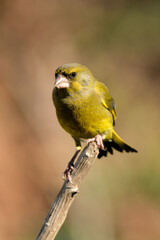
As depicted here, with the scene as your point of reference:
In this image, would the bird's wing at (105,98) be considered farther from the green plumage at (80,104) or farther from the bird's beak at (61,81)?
the bird's beak at (61,81)

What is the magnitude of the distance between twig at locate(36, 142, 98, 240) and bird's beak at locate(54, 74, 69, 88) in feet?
2.61

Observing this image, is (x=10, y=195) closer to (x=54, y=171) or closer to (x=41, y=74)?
(x=54, y=171)

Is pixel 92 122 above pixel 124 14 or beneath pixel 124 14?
beneath

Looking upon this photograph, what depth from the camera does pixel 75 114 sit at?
3373mm

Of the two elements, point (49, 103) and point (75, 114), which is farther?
point (49, 103)

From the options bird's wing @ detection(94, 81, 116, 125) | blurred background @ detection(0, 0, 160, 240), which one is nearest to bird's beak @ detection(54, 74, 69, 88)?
bird's wing @ detection(94, 81, 116, 125)

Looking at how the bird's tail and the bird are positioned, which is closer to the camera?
the bird

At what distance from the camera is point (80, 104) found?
3.40 meters

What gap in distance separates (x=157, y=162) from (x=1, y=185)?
2.58m

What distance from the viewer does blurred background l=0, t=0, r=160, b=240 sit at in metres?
7.18

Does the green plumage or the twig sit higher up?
the green plumage

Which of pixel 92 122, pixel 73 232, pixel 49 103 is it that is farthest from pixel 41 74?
pixel 92 122

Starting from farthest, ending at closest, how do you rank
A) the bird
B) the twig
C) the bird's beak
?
1. the bird
2. the bird's beak
3. the twig

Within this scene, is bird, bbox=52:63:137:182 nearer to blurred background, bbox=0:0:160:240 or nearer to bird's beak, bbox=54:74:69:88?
bird's beak, bbox=54:74:69:88
